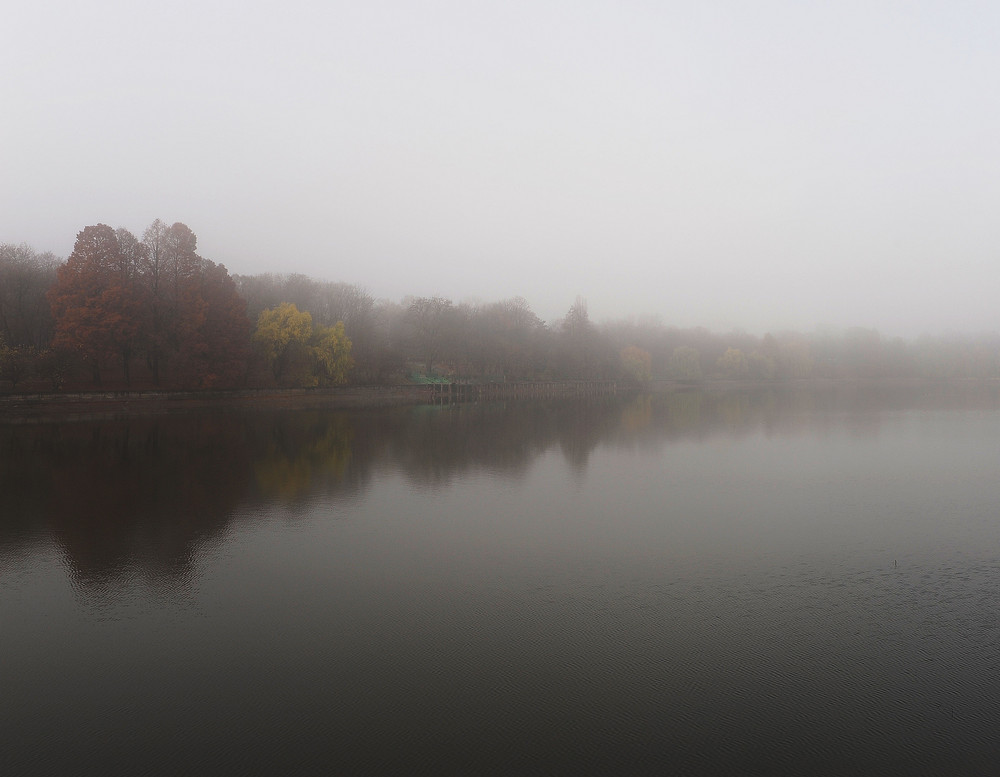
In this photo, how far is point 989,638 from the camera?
7180 mm

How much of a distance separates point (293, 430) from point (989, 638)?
27457mm

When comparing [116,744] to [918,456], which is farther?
[918,456]

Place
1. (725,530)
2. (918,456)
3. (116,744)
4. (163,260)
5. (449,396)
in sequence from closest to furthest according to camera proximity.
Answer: (116,744)
(725,530)
(918,456)
(163,260)
(449,396)

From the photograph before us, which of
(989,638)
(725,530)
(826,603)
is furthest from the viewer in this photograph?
(725,530)

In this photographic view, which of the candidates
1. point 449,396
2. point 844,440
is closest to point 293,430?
point 844,440

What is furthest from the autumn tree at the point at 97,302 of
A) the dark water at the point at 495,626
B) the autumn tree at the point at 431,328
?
the autumn tree at the point at 431,328

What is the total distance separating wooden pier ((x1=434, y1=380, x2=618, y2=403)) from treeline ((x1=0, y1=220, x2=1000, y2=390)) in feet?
10.1

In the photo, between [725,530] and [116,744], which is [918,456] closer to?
[725,530]

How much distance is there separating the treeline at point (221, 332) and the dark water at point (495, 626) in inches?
1067

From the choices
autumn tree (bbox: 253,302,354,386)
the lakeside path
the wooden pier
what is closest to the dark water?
the lakeside path

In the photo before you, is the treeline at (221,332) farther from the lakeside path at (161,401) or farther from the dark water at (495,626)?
the dark water at (495,626)

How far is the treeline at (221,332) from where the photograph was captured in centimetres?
4022

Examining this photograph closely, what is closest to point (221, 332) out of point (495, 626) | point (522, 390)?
point (522, 390)

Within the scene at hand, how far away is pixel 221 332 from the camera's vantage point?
45062 millimetres
